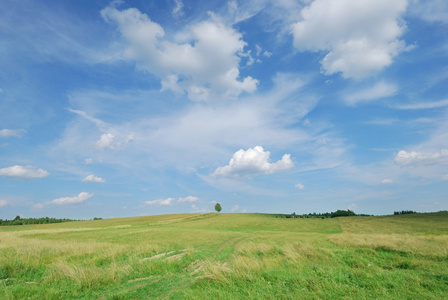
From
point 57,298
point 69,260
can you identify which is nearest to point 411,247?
point 57,298

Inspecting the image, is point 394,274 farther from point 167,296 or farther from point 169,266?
point 169,266

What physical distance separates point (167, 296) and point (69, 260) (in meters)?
12.9

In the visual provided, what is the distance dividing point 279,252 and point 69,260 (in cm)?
1579

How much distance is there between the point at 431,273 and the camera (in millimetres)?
11500

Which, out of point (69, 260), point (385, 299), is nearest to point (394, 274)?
point (385, 299)

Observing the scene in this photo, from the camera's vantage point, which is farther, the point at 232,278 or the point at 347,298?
the point at 232,278

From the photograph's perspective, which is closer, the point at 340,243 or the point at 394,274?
the point at 394,274

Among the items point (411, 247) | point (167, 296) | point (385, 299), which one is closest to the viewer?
point (385, 299)

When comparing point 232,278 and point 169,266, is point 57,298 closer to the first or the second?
point 169,266

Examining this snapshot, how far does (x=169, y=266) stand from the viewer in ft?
50.8

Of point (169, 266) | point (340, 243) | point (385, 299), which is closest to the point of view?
point (385, 299)

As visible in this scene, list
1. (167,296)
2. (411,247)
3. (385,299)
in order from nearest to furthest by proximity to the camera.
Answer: (385,299) → (167,296) → (411,247)

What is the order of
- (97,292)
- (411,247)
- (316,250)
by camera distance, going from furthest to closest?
(411,247)
(316,250)
(97,292)

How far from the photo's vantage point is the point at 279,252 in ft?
60.2
